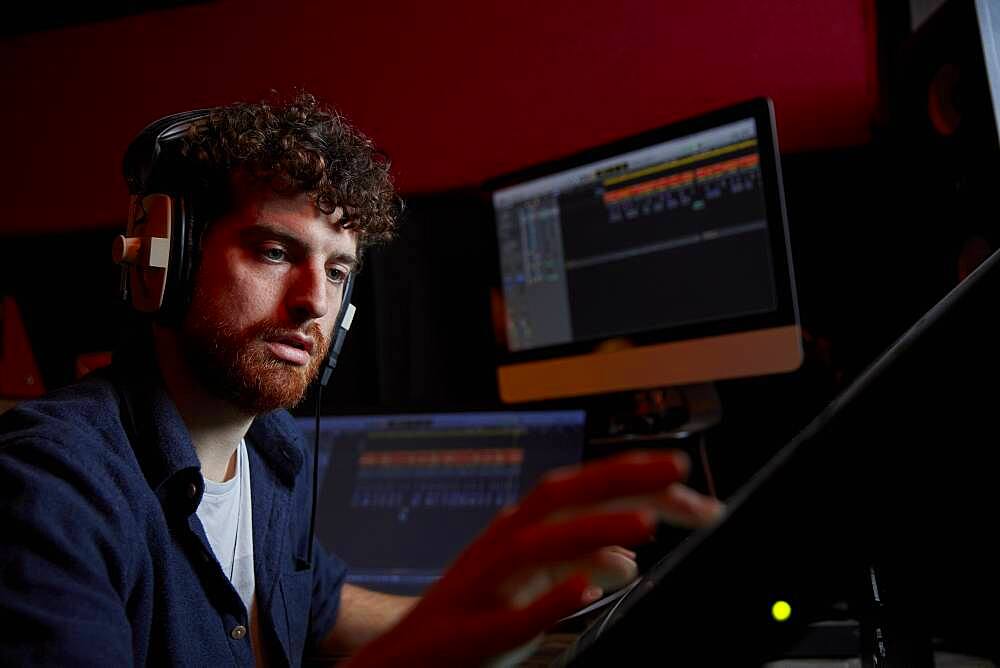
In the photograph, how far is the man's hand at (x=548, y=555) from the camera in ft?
0.99

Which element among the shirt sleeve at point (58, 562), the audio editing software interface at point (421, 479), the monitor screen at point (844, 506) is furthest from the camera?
the audio editing software interface at point (421, 479)

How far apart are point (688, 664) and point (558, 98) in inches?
65.5

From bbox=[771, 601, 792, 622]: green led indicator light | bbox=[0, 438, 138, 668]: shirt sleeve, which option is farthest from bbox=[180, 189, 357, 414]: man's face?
bbox=[771, 601, 792, 622]: green led indicator light

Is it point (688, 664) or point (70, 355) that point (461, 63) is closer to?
point (70, 355)

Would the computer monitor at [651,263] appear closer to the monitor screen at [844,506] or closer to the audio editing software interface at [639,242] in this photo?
the audio editing software interface at [639,242]

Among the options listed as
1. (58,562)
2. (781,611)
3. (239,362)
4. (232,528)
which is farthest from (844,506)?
(232,528)

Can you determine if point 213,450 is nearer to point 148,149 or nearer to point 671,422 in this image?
point 148,149

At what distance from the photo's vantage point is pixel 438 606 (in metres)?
0.33

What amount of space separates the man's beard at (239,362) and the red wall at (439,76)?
3.39ft

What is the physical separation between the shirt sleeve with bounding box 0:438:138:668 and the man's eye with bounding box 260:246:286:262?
31cm

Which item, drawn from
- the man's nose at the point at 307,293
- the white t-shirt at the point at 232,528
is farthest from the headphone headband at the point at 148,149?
the white t-shirt at the point at 232,528

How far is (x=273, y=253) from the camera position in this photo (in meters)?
0.93

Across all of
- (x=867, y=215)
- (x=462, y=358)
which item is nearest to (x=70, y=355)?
(x=462, y=358)

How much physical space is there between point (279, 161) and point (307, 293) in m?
0.17
